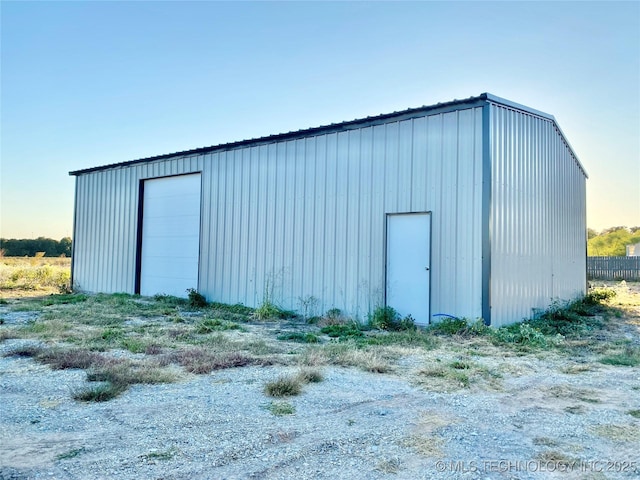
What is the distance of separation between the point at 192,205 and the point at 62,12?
19.7 ft

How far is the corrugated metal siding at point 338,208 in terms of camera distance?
8516 millimetres

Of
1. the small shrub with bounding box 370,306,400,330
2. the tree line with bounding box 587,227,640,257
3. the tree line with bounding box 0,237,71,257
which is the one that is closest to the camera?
the small shrub with bounding box 370,306,400,330

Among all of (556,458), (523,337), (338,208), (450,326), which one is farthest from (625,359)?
(338,208)

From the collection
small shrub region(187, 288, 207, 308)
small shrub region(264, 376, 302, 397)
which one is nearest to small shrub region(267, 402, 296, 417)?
small shrub region(264, 376, 302, 397)

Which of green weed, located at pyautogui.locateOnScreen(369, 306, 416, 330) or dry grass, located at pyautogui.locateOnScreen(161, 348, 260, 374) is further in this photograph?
green weed, located at pyautogui.locateOnScreen(369, 306, 416, 330)

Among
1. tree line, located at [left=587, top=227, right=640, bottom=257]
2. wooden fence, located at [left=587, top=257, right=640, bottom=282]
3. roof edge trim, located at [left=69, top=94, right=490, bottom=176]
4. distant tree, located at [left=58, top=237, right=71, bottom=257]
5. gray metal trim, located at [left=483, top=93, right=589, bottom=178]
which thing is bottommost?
wooden fence, located at [left=587, top=257, right=640, bottom=282]

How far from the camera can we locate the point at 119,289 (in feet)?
48.5

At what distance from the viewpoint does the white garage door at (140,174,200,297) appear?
1314cm

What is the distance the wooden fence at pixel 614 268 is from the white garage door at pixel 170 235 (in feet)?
64.4

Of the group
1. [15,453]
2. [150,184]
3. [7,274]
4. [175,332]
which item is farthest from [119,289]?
[15,453]

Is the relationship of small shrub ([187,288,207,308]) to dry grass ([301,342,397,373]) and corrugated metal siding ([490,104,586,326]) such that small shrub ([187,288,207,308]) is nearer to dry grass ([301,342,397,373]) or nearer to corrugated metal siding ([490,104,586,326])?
dry grass ([301,342,397,373])

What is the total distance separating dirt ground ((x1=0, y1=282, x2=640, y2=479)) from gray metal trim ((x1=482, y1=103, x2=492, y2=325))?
2.43 m

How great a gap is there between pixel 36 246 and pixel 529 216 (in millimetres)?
46595

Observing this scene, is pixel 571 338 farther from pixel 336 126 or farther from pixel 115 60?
pixel 115 60
